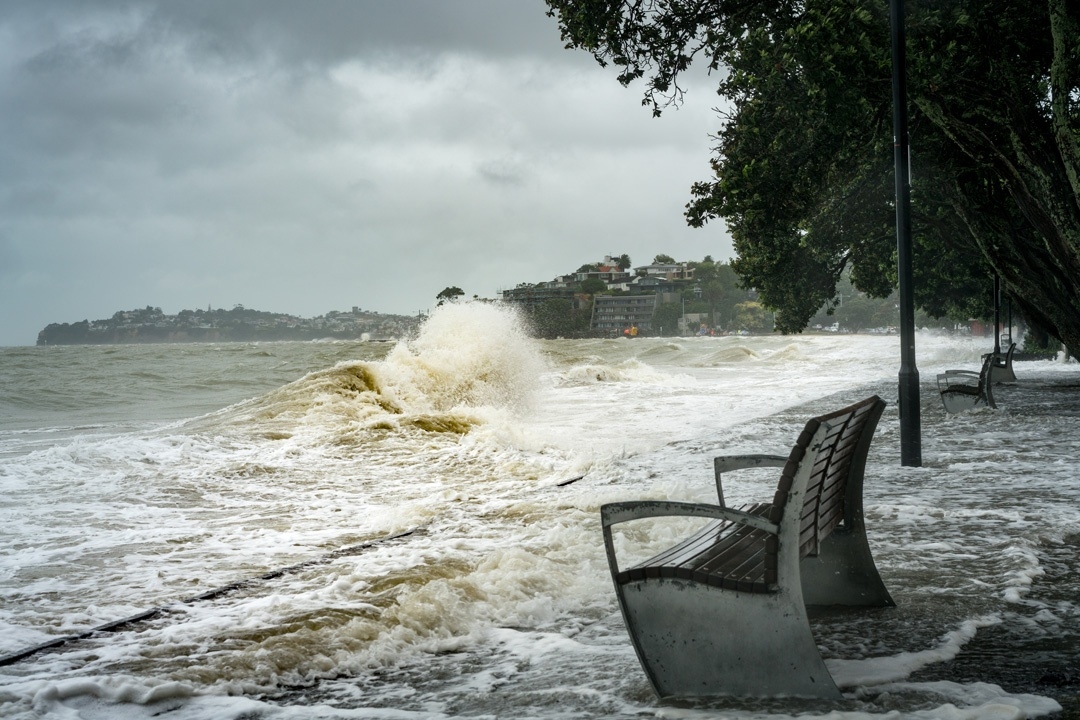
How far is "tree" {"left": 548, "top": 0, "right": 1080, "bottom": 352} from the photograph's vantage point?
40.9 ft

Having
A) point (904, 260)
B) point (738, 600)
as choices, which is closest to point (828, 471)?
point (738, 600)

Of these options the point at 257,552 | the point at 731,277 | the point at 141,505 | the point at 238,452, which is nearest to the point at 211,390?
the point at 238,452

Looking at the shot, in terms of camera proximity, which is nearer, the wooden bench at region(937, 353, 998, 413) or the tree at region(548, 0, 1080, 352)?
the tree at region(548, 0, 1080, 352)

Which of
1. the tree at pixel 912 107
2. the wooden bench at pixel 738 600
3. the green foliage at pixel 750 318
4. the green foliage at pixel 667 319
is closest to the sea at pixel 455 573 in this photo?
the wooden bench at pixel 738 600

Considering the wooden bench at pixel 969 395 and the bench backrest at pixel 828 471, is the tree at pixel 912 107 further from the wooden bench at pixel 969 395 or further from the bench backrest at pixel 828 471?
the bench backrest at pixel 828 471

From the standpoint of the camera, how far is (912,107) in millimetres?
15141

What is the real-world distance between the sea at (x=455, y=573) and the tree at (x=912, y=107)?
136 inches

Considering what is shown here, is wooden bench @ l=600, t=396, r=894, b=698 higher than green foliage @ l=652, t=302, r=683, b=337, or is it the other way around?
green foliage @ l=652, t=302, r=683, b=337

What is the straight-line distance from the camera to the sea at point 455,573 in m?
4.09

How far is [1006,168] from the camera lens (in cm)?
1474

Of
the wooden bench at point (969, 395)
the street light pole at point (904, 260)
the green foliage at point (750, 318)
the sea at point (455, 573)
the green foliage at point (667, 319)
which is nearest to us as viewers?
the sea at point (455, 573)

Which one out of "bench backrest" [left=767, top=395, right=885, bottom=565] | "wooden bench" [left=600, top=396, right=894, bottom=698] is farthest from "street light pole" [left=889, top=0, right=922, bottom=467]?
"wooden bench" [left=600, top=396, right=894, bottom=698]

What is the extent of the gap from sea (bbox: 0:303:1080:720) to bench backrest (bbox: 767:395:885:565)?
0.58 meters

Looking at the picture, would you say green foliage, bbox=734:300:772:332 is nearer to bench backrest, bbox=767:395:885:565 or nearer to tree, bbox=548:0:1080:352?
tree, bbox=548:0:1080:352
